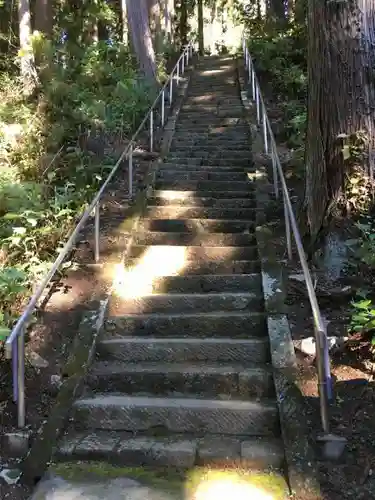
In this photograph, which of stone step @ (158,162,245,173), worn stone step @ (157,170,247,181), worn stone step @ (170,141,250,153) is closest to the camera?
worn stone step @ (157,170,247,181)

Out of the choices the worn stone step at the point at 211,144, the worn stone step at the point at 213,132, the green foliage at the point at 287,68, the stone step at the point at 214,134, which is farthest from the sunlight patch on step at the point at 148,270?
the worn stone step at the point at 213,132

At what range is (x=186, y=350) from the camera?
4270mm

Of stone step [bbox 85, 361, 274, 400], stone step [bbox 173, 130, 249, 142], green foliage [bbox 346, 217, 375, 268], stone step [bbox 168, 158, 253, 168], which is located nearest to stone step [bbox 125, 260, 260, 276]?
green foliage [bbox 346, 217, 375, 268]

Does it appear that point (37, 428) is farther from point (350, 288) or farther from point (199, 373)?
point (350, 288)

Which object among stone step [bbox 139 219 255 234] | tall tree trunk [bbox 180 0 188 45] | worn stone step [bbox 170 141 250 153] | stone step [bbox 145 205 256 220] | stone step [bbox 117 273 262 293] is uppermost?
tall tree trunk [bbox 180 0 188 45]

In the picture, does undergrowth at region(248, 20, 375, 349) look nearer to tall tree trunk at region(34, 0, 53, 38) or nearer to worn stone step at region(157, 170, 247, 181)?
worn stone step at region(157, 170, 247, 181)

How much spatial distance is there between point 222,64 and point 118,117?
10.2 m

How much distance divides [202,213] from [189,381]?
307 centimetres

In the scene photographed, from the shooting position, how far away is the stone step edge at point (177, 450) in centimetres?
327

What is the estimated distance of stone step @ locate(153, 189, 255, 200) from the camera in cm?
693

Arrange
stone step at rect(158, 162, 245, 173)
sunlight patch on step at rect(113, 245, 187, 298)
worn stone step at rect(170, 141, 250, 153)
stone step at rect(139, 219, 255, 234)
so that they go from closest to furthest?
sunlight patch on step at rect(113, 245, 187, 298) → stone step at rect(139, 219, 255, 234) → stone step at rect(158, 162, 245, 173) → worn stone step at rect(170, 141, 250, 153)

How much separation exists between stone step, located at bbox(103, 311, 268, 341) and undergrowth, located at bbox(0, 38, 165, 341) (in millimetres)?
961

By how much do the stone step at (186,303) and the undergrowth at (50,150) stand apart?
918 mm

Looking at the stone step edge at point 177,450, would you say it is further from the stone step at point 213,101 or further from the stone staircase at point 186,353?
the stone step at point 213,101
